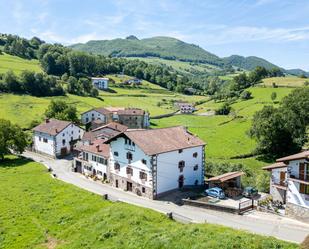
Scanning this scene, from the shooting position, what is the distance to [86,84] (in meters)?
161

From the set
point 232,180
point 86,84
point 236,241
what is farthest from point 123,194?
point 86,84

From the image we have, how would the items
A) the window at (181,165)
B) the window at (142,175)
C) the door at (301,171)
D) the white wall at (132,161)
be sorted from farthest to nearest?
1. the window at (181,165)
2. the window at (142,175)
3. the white wall at (132,161)
4. the door at (301,171)

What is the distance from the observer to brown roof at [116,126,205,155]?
52.7 meters

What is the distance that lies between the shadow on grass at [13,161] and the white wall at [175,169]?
117 ft

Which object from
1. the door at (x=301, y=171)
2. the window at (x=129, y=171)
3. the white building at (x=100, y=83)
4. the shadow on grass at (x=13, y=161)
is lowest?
the shadow on grass at (x=13, y=161)

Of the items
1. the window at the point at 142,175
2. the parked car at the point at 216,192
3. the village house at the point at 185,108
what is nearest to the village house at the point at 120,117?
the village house at the point at 185,108

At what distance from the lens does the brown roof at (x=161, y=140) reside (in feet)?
173

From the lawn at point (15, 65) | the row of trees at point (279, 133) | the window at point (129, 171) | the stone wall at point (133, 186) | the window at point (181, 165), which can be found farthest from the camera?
the lawn at point (15, 65)

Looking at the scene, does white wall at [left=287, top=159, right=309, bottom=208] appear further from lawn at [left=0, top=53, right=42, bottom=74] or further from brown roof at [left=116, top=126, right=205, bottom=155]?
lawn at [left=0, top=53, right=42, bottom=74]

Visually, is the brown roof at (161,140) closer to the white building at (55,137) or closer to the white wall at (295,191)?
the white wall at (295,191)

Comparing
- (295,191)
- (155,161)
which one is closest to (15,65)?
(155,161)

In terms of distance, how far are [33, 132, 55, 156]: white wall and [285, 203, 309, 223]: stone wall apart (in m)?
55.3

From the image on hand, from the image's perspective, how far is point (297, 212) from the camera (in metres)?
43.3

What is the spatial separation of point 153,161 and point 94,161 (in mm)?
16904
